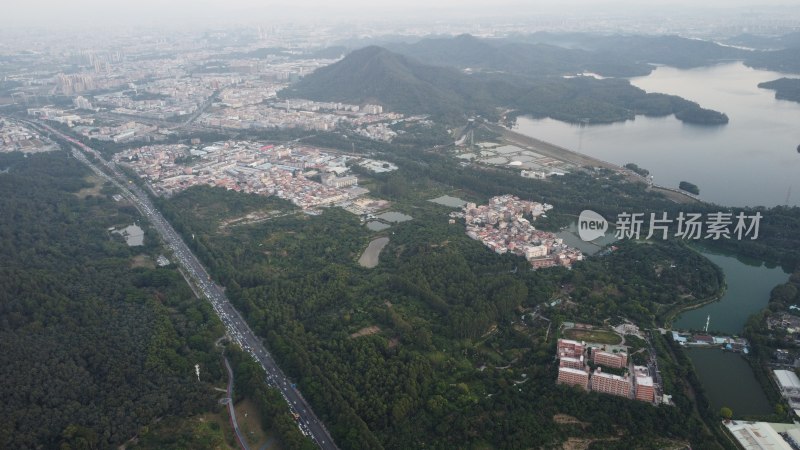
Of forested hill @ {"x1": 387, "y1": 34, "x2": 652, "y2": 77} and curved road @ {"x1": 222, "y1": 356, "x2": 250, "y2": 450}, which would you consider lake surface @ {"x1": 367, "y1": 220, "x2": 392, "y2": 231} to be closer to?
curved road @ {"x1": 222, "y1": 356, "x2": 250, "y2": 450}

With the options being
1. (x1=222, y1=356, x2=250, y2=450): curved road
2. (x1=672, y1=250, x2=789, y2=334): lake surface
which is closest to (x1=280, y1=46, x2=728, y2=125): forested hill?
(x1=672, y1=250, x2=789, y2=334): lake surface

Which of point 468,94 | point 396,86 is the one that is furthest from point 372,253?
point 468,94

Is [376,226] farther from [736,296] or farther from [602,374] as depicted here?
[736,296]

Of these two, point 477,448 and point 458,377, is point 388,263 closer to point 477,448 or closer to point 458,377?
point 458,377

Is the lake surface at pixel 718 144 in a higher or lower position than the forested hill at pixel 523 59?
lower

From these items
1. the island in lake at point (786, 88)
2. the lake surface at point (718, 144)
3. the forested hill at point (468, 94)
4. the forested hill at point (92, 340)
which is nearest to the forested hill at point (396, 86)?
the forested hill at point (468, 94)

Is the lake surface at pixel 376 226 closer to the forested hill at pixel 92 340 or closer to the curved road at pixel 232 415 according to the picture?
the forested hill at pixel 92 340

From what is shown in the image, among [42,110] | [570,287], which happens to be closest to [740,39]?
[570,287]
